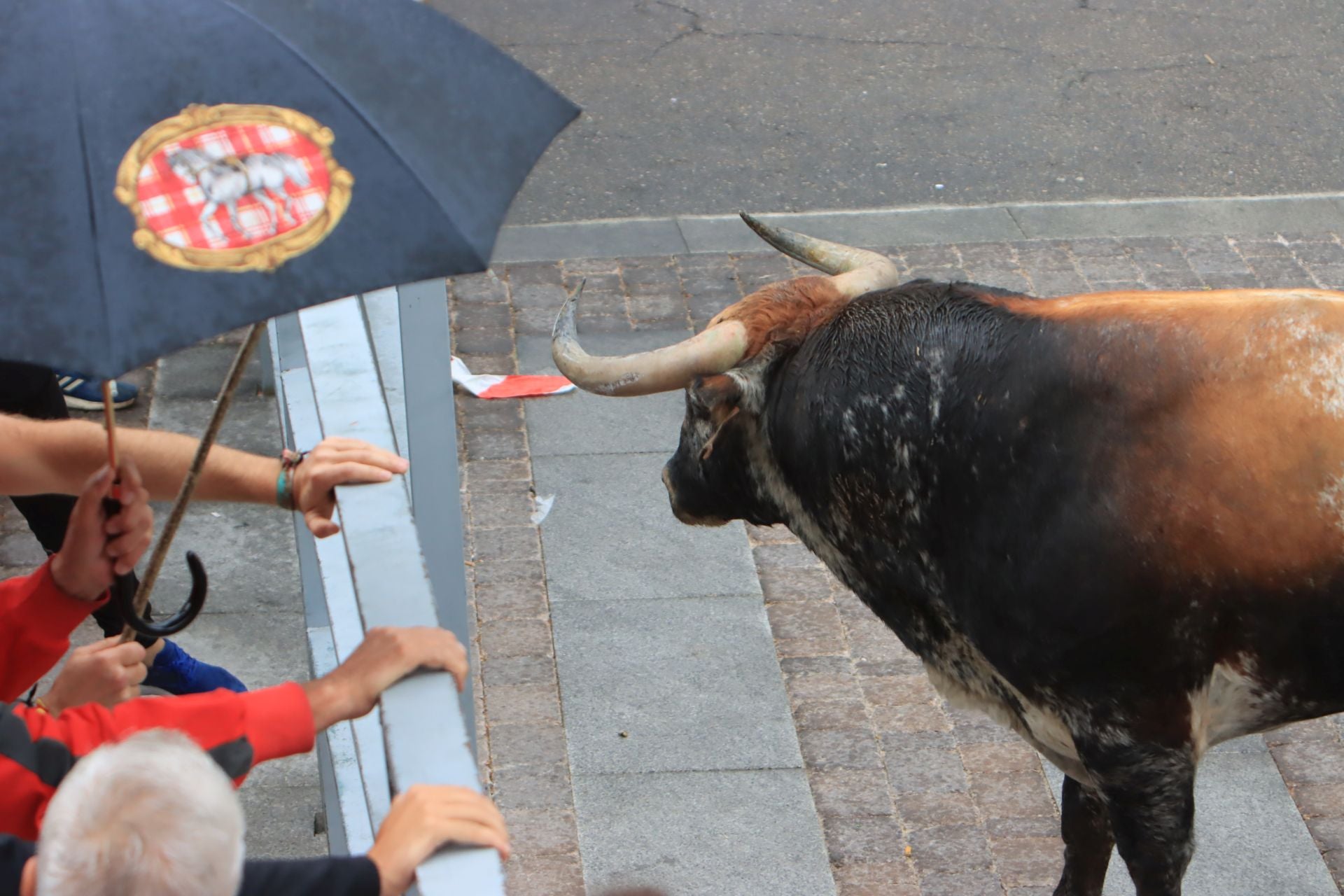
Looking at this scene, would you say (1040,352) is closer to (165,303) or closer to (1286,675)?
(1286,675)

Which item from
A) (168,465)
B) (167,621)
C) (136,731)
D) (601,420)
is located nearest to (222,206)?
(136,731)

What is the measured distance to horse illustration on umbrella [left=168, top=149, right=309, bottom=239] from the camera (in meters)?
1.92

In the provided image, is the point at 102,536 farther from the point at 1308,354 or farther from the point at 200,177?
the point at 1308,354

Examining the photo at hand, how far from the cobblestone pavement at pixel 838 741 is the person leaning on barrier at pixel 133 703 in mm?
2040

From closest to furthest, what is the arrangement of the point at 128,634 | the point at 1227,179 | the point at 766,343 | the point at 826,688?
the point at 128,634 < the point at 766,343 < the point at 826,688 < the point at 1227,179

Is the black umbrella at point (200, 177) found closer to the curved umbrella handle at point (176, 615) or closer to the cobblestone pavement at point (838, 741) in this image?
the curved umbrella handle at point (176, 615)

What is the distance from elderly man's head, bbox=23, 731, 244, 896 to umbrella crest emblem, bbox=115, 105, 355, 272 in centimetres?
62

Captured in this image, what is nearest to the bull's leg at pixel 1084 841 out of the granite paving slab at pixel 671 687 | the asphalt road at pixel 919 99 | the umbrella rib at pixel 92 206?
the granite paving slab at pixel 671 687

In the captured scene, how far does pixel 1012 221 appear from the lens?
7.98 m

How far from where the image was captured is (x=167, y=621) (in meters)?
2.50

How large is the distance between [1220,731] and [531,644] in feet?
7.98

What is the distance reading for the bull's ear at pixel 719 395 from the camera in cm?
364

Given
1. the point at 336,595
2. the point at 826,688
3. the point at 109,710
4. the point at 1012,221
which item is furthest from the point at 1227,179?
the point at 109,710

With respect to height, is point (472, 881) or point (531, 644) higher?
point (472, 881)
